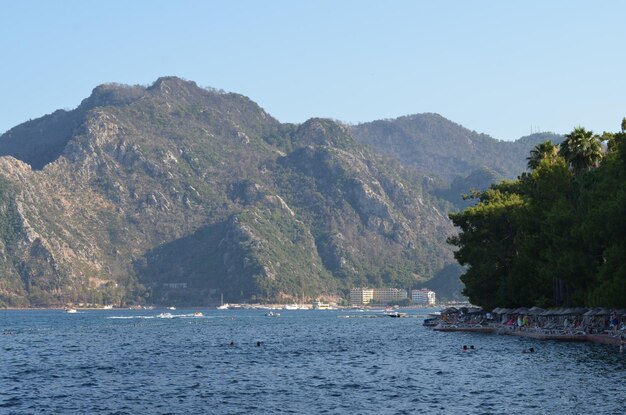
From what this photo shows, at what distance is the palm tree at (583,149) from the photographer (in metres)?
132

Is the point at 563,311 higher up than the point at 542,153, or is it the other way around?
the point at 542,153

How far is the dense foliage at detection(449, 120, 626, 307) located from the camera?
102000 millimetres

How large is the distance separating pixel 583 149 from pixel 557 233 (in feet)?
67.1

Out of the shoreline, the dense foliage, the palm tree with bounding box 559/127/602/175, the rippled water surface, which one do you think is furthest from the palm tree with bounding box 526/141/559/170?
the rippled water surface

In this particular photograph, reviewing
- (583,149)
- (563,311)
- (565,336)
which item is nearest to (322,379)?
(565,336)

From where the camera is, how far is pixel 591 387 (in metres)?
66.9

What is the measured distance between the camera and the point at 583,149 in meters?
132

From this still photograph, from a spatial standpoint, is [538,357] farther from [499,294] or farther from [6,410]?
[499,294]

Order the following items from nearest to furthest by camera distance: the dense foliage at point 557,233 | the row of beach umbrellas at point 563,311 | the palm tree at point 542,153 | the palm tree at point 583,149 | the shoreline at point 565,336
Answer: the shoreline at point 565,336 < the dense foliage at point 557,233 < the row of beach umbrellas at point 563,311 < the palm tree at point 583,149 < the palm tree at point 542,153

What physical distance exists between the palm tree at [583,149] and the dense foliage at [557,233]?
0.41ft

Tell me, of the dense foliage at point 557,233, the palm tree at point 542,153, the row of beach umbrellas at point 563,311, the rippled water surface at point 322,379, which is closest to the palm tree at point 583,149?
the dense foliage at point 557,233

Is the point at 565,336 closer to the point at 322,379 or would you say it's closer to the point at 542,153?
the point at 322,379

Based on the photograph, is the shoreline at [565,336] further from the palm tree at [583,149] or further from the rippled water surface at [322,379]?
the palm tree at [583,149]

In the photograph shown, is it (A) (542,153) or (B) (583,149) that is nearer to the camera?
(B) (583,149)
